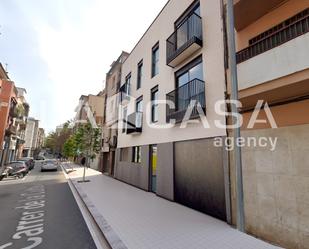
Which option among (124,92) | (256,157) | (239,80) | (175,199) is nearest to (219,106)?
(239,80)

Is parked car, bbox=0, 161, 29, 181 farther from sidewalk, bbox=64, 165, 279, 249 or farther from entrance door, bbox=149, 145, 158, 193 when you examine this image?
entrance door, bbox=149, 145, 158, 193

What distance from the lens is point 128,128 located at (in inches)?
492

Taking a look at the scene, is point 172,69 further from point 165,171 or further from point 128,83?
point 128,83

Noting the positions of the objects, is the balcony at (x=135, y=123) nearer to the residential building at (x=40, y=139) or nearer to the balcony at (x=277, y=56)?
the balcony at (x=277, y=56)

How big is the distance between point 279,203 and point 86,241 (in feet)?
15.3

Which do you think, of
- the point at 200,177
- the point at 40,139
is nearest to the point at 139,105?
the point at 200,177

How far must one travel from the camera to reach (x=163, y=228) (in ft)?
16.5

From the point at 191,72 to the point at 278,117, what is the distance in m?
4.31

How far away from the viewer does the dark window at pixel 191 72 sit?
7.45 metres

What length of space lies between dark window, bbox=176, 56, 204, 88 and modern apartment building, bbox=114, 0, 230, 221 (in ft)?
0.13

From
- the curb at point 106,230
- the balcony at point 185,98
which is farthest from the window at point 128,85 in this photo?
the curb at point 106,230

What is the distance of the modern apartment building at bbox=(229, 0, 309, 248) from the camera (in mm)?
3783

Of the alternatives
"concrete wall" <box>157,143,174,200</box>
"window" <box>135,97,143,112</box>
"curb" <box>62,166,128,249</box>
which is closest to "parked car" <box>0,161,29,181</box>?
"window" <box>135,97,143,112</box>

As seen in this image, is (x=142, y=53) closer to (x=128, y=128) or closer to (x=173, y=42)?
(x=173, y=42)
